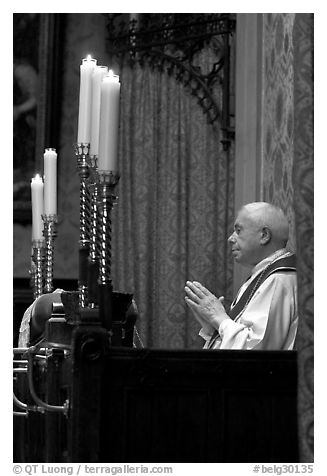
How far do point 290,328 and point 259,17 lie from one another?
4184 millimetres

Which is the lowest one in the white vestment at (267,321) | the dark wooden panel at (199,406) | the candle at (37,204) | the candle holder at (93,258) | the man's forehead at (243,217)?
the dark wooden panel at (199,406)

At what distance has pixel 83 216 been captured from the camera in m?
4.64

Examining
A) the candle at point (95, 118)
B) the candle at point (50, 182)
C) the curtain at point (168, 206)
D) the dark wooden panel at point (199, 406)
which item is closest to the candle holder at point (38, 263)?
the candle at point (50, 182)

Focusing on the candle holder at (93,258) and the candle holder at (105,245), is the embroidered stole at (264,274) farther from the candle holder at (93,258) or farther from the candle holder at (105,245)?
the candle holder at (105,245)

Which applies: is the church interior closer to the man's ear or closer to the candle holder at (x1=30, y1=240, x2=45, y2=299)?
the candle holder at (x1=30, y1=240, x2=45, y2=299)

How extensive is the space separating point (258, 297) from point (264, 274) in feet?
0.68

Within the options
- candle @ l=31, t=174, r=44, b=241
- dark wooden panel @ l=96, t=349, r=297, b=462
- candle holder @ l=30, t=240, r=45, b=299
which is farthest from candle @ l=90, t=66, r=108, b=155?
candle @ l=31, t=174, r=44, b=241

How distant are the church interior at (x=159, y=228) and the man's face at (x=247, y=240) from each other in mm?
646

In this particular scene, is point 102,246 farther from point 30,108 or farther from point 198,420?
point 30,108

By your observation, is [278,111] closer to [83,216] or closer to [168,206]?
[83,216]

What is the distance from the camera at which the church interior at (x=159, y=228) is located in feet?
12.7

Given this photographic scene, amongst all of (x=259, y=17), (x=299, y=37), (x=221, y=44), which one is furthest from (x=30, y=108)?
(x=299, y=37)

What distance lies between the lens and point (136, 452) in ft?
12.9

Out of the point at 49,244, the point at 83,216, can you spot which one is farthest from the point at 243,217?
the point at 49,244
